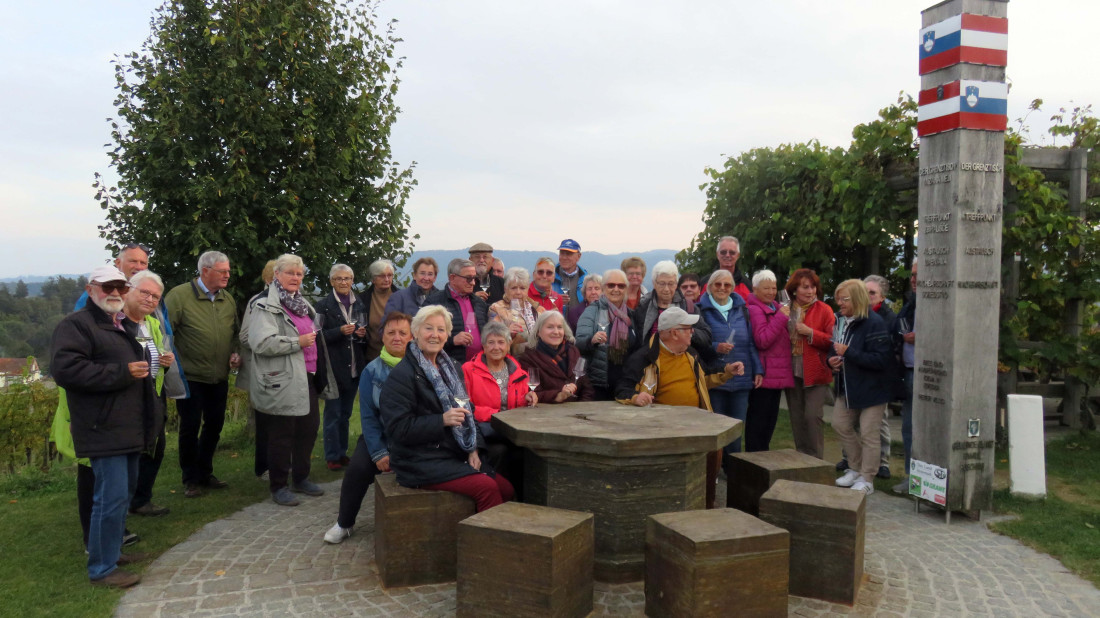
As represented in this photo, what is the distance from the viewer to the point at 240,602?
4.30 meters

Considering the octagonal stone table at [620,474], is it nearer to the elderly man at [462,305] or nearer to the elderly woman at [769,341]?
the elderly man at [462,305]

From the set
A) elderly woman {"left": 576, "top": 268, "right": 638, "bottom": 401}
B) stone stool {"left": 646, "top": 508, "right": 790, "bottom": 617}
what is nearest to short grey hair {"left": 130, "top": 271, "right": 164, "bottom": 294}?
elderly woman {"left": 576, "top": 268, "right": 638, "bottom": 401}

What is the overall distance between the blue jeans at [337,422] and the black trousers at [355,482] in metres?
2.04

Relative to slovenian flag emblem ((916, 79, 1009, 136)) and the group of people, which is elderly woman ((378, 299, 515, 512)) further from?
slovenian flag emblem ((916, 79, 1009, 136))

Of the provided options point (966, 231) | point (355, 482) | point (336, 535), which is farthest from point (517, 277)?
point (966, 231)

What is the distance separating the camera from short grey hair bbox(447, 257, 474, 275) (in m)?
6.53

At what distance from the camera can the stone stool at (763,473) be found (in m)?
5.33

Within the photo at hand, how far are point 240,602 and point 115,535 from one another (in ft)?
3.30

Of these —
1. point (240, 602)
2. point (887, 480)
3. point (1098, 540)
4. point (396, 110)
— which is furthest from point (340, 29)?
point (1098, 540)

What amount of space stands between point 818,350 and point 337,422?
15.8 ft

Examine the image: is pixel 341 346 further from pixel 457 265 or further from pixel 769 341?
pixel 769 341

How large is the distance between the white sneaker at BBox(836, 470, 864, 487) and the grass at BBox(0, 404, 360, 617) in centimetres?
486

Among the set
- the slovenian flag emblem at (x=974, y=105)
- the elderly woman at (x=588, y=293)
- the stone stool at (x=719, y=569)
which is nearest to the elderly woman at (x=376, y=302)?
the elderly woman at (x=588, y=293)

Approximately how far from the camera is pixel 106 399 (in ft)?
14.4
